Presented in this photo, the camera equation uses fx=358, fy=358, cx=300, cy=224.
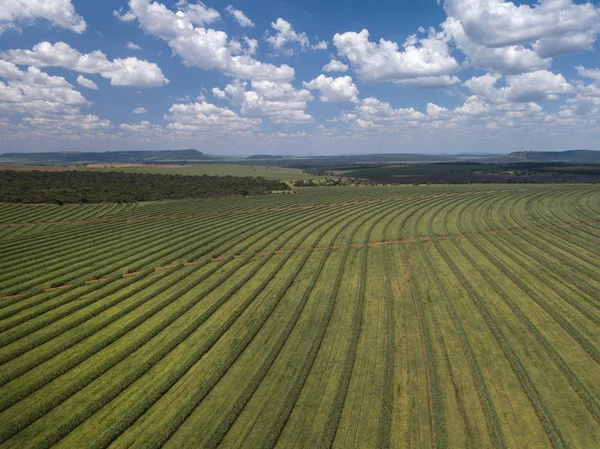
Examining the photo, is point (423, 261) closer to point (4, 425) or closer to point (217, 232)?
point (217, 232)

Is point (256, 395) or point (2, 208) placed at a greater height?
point (2, 208)

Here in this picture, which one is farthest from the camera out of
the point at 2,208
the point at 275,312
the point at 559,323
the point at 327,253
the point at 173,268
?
the point at 2,208

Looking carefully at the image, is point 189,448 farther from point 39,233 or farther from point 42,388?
point 39,233

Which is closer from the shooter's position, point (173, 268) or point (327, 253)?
point (173, 268)

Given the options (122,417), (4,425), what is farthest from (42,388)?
(122,417)

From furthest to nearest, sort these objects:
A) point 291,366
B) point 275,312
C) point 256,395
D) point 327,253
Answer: point 327,253 → point 275,312 → point 291,366 → point 256,395

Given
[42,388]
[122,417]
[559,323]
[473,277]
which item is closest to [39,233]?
[42,388]
